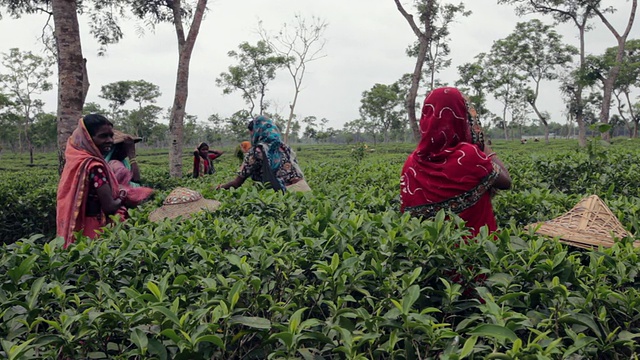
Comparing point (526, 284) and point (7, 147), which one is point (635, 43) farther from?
point (7, 147)

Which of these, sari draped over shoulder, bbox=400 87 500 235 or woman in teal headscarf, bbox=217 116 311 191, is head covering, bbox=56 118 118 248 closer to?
woman in teal headscarf, bbox=217 116 311 191

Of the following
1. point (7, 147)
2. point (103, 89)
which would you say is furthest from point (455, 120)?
point (7, 147)

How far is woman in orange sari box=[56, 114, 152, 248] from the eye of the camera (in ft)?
9.63

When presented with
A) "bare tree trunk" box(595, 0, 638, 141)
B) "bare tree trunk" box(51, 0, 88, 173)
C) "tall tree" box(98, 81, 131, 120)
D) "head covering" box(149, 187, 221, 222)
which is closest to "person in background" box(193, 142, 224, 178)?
"bare tree trunk" box(51, 0, 88, 173)

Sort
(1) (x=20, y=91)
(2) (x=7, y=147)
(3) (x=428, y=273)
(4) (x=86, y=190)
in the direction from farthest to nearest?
(2) (x=7, y=147), (1) (x=20, y=91), (4) (x=86, y=190), (3) (x=428, y=273)

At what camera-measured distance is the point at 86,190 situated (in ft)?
9.74

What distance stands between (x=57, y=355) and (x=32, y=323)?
0.15 meters

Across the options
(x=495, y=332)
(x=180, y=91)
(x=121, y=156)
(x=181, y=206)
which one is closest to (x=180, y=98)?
(x=180, y=91)

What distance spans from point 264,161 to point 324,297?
98.4 inches

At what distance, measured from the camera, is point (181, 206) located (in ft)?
9.05

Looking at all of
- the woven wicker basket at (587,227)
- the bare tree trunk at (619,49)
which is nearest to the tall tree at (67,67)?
the woven wicker basket at (587,227)

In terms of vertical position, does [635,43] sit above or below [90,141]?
above

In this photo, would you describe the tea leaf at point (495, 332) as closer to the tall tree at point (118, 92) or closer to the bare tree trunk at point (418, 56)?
the bare tree trunk at point (418, 56)

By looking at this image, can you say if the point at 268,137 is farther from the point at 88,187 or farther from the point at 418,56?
the point at 418,56
